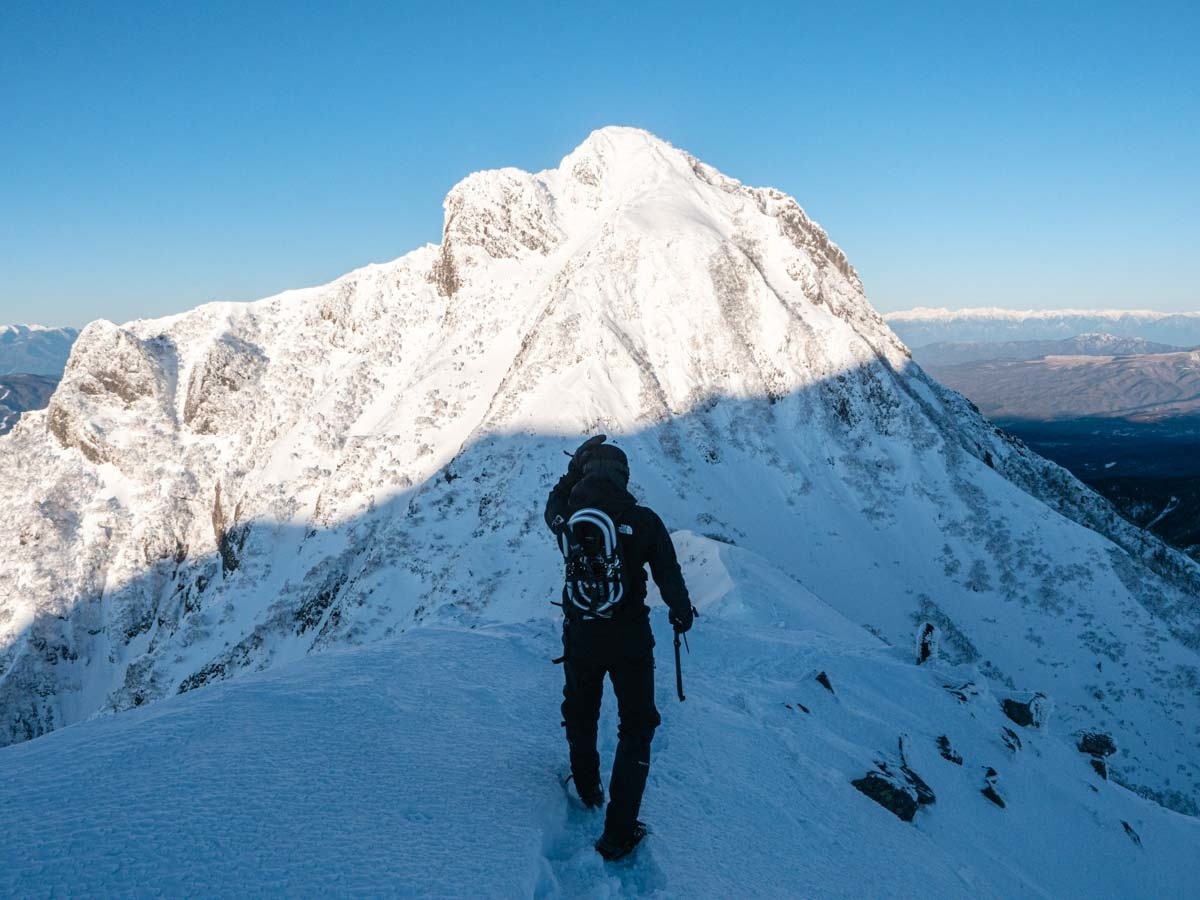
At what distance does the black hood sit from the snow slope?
2.33m

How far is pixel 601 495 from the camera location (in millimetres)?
4848

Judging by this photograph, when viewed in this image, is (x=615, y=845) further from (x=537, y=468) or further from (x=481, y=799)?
(x=537, y=468)

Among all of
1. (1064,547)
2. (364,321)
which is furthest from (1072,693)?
(364,321)

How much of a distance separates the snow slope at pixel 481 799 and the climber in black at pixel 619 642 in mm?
440

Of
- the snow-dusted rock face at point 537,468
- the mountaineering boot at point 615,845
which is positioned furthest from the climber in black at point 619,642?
the snow-dusted rock face at point 537,468

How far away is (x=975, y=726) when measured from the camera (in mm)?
12633

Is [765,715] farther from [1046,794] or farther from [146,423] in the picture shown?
Answer: [146,423]

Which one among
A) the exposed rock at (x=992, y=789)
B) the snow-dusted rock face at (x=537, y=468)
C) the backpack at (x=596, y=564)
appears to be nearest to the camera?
the backpack at (x=596, y=564)

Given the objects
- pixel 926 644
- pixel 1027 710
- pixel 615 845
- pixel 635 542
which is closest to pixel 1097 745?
pixel 1027 710

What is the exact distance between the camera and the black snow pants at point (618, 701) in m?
4.66

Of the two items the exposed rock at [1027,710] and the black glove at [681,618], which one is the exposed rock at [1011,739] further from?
the black glove at [681,618]

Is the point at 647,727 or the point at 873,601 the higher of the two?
the point at 647,727

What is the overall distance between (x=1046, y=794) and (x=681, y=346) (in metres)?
36.9

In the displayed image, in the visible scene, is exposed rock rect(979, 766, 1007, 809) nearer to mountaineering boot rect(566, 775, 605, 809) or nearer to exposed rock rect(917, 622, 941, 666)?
exposed rock rect(917, 622, 941, 666)
